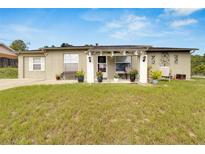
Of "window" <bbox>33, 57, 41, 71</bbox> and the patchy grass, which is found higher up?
"window" <bbox>33, 57, 41, 71</bbox>

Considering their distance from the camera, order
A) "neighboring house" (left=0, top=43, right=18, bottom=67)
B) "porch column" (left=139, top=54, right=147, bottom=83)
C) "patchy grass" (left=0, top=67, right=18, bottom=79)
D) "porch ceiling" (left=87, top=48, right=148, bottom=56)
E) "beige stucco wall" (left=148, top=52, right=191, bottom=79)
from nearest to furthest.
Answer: "porch column" (left=139, top=54, right=147, bottom=83) < "porch ceiling" (left=87, top=48, right=148, bottom=56) < "beige stucco wall" (left=148, top=52, right=191, bottom=79) < "patchy grass" (left=0, top=67, right=18, bottom=79) < "neighboring house" (left=0, top=43, right=18, bottom=67)

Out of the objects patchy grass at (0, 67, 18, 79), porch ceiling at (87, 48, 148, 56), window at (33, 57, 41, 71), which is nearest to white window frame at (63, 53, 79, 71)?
window at (33, 57, 41, 71)

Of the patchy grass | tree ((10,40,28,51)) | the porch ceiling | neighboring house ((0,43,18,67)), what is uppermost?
tree ((10,40,28,51))

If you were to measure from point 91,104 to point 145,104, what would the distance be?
1907 millimetres

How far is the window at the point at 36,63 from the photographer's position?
17.2 m

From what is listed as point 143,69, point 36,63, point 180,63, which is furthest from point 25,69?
point 180,63

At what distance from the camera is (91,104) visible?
247 inches

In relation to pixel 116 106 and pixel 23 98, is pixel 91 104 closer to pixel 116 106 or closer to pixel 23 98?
pixel 116 106

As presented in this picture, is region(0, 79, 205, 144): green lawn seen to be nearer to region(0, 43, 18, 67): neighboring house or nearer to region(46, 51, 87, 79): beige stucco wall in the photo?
region(46, 51, 87, 79): beige stucco wall

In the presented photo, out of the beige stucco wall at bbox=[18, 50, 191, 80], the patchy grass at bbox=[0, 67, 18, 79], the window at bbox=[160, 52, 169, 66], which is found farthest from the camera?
the patchy grass at bbox=[0, 67, 18, 79]

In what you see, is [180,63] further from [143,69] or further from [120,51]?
[120,51]

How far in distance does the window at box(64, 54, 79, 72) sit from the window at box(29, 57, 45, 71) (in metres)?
2.67

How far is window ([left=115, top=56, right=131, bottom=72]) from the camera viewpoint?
605 inches
